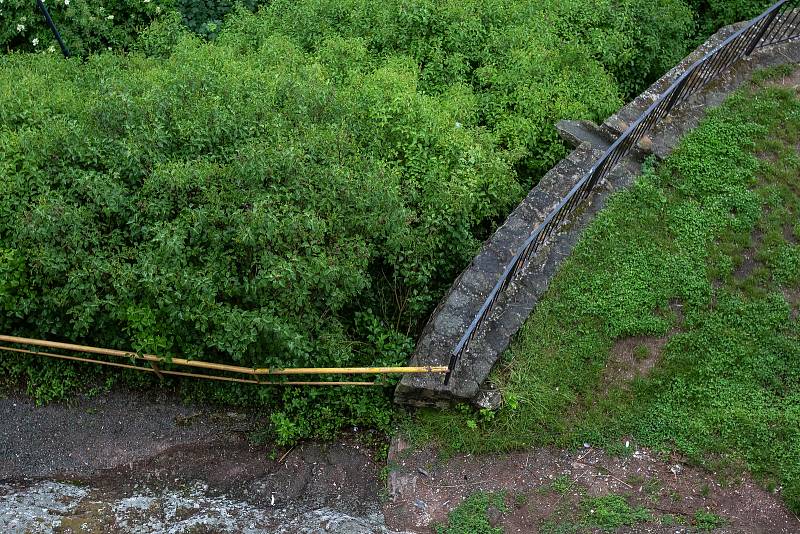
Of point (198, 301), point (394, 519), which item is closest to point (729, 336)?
point (394, 519)

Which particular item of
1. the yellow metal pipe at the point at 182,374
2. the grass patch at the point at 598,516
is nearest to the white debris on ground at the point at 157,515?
the yellow metal pipe at the point at 182,374

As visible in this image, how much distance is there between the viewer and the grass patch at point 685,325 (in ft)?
20.6

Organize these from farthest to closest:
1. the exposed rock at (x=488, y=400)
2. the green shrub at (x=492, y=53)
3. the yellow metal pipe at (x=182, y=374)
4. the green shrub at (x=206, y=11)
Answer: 1. the green shrub at (x=206, y=11)
2. the green shrub at (x=492, y=53)
3. the yellow metal pipe at (x=182, y=374)
4. the exposed rock at (x=488, y=400)

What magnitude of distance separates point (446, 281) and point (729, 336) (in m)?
2.97

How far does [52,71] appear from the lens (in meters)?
9.68

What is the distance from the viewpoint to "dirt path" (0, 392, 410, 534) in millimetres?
5773

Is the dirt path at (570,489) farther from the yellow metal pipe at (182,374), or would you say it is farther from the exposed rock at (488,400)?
the yellow metal pipe at (182,374)

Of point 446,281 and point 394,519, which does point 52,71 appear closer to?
point 446,281

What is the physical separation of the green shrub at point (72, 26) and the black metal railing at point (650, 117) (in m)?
7.37

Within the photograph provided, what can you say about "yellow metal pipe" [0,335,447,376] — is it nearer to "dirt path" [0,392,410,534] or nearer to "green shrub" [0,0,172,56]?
"dirt path" [0,392,410,534]

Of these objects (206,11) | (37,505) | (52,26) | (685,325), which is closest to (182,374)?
(37,505)

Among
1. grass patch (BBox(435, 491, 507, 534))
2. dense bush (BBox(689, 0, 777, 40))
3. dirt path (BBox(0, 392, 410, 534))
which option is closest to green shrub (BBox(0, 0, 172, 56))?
dirt path (BBox(0, 392, 410, 534))

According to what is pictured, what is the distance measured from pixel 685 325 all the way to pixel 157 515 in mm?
5299

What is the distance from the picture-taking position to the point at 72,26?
11023 mm
